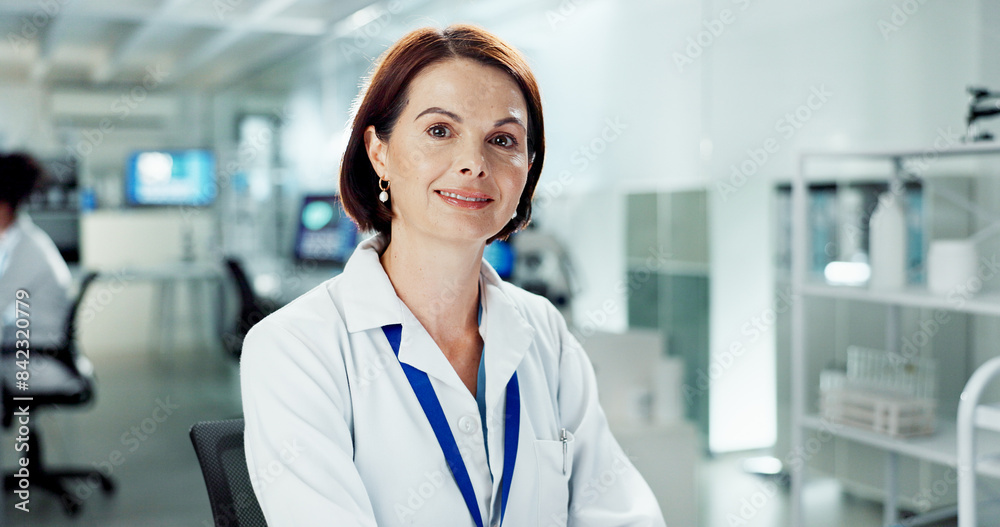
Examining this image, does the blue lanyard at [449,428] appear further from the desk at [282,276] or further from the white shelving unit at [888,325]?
the desk at [282,276]

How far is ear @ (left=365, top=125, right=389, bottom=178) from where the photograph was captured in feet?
4.33

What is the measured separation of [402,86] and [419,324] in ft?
1.27

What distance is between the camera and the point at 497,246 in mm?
4324

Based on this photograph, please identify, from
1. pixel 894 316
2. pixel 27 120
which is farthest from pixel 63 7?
pixel 894 316

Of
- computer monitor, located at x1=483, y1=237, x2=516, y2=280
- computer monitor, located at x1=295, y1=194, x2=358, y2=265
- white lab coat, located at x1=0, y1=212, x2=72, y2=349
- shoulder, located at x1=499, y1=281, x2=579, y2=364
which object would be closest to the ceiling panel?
computer monitor, located at x1=295, y1=194, x2=358, y2=265

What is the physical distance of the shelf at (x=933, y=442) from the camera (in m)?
2.34

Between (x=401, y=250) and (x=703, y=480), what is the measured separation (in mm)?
3042

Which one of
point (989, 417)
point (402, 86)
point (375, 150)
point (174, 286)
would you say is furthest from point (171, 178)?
point (989, 417)

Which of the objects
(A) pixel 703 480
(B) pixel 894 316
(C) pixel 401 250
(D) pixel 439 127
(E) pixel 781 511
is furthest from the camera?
(A) pixel 703 480

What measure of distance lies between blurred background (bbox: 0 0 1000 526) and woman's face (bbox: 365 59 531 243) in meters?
1.70

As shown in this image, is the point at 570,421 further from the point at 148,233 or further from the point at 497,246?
the point at 148,233

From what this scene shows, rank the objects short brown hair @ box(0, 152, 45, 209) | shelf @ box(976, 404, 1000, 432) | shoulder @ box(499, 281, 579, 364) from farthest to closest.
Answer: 1. short brown hair @ box(0, 152, 45, 209)
2. shelf @ box(976, 404, 1000, 432)
3. shoulder @ box(499, 281, 579, 364)

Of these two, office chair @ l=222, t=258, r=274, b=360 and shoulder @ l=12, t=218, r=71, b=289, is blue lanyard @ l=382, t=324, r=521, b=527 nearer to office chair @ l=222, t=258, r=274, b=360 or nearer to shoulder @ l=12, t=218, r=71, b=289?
shoulder @ l=12, t=218, r=71, b=289

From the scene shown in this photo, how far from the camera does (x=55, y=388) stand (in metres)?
3.33
